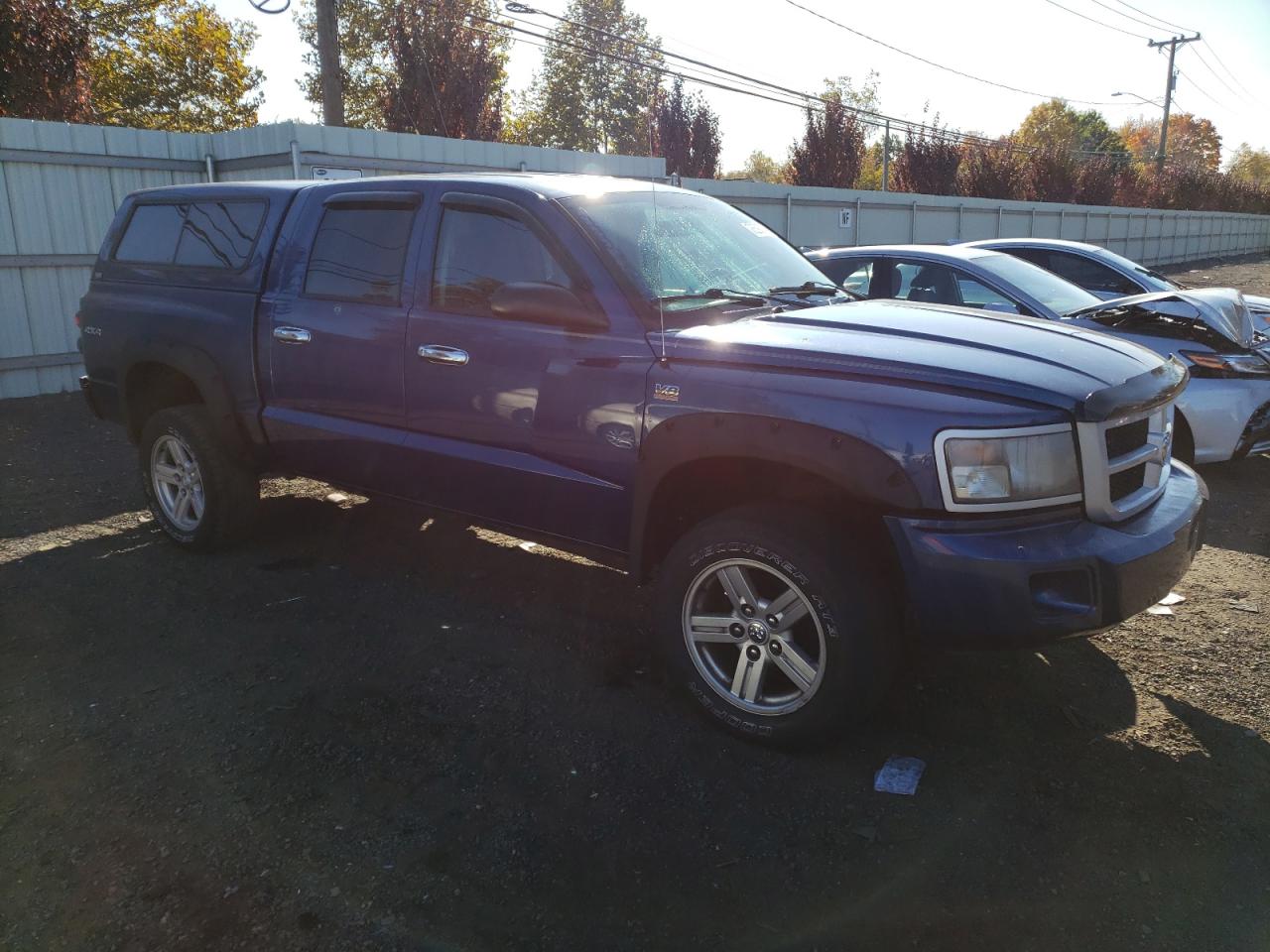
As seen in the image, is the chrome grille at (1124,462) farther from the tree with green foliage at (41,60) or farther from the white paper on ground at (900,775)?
the tree with green foliage at (41,60)

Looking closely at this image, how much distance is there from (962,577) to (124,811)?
8.98 feet

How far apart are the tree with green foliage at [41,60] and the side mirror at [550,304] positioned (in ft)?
51.3

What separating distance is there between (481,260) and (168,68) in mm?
39778

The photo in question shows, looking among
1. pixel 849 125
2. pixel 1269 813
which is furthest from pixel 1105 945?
pixel 849 125

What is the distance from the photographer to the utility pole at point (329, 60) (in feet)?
46.8

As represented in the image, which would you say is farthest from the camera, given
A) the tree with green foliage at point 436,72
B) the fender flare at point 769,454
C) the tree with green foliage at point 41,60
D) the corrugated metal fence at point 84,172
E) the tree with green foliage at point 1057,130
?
the tree with green foliage at point 1057,130

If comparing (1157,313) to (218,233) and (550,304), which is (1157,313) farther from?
(218,233)

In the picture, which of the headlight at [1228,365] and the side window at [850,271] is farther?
the side window at [850,271]

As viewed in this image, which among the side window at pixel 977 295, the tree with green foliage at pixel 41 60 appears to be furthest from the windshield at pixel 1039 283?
the tree with green foliage at pixel 41 60

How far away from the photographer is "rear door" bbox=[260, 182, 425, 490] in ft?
14.3

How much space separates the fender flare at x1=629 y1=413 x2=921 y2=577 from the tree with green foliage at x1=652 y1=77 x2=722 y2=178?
29275mm

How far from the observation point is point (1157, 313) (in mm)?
6820

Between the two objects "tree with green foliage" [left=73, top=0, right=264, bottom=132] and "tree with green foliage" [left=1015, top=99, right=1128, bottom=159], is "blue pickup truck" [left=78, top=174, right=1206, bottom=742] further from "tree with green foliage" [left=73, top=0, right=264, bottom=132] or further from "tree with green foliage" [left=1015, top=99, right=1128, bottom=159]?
"tree with green foliage" [left=1015, top=99, right=1128, bottom=159]

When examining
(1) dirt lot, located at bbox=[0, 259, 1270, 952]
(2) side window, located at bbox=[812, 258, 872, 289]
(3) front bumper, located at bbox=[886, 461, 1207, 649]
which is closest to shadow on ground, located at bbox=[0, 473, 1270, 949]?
(1) dirt lot, located at bbox=[0, 259, 1270, 952]
